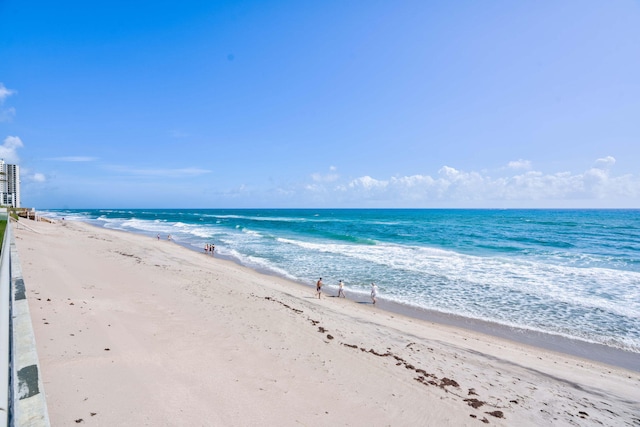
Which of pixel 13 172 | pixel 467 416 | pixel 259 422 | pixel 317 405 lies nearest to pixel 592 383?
pixel 467 416

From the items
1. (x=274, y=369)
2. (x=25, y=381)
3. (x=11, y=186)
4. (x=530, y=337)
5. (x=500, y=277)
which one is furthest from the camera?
(x=11, y=186)

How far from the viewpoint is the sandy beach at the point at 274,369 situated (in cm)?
460

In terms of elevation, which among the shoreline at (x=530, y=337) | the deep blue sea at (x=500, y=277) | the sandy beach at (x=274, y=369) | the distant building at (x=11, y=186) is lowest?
the shoreline at (x=530, y=337)

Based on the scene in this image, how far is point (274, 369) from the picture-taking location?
615 cm

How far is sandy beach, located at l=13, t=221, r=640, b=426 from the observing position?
4602mm

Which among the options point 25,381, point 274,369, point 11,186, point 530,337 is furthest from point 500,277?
point 11,186

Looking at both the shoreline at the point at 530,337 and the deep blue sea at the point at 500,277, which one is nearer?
the shoreline at the point at 530,337

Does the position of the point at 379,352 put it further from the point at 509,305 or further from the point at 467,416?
the point at 509,305

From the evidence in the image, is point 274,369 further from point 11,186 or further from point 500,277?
point 11,186

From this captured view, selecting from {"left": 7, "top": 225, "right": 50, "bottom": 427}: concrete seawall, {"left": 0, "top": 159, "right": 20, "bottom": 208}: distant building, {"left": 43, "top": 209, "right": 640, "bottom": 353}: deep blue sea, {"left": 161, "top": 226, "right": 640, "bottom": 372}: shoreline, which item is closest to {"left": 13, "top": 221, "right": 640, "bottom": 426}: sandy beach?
{"left": 161, "top": 226, "right": 640, "bottom": 372}: shoreline

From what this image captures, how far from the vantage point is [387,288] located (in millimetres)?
17484

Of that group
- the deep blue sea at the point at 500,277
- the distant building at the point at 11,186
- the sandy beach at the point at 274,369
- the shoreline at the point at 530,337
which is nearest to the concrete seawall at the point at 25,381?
the sandy beach at the point at 274,369

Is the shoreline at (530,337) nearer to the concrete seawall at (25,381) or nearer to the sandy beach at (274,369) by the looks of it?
the sandy beach at (274,369)

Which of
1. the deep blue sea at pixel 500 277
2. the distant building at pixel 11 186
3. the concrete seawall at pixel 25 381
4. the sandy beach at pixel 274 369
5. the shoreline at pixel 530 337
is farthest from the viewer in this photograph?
the distant building at pixel 11 186
